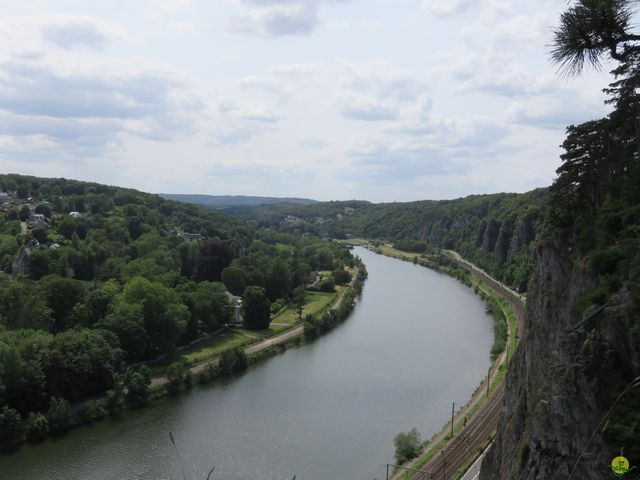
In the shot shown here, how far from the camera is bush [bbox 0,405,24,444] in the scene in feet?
66.7

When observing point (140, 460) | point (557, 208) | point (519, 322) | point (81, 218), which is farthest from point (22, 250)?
point (557, 208)

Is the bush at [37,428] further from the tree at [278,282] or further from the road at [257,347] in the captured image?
the tree at [278,282]

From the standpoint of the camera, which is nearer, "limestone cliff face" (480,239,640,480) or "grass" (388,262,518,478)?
"limestone cliff face" (480,239,640,480)

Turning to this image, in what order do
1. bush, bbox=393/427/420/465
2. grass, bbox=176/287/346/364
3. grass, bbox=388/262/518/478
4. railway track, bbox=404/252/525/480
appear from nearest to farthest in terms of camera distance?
railway track, bbox=404/252/525/480 < bush, bbox=393/427/420/465 < grass, bbox=388/262/518/478 < grass, bbox=176/287/346/364

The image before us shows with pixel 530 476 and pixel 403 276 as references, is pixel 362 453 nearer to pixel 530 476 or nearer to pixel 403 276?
pixel 530 476

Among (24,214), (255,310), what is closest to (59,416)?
(255,310)

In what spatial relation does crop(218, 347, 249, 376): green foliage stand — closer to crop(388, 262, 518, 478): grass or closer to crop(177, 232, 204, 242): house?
crop(388, 262, 518, 478): grass

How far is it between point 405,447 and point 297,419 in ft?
17.5

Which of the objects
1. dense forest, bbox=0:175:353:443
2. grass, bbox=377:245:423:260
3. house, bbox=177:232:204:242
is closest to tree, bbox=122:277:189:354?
dense forest, bbox=0:175:353:443

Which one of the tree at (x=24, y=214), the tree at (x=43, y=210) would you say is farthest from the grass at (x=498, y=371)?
the tree at (x=24, y=214)

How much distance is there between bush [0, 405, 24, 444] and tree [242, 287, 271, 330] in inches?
738

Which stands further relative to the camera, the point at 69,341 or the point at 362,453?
the point at 69,341

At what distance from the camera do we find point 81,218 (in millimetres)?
57094

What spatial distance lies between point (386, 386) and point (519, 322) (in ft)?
48.4
